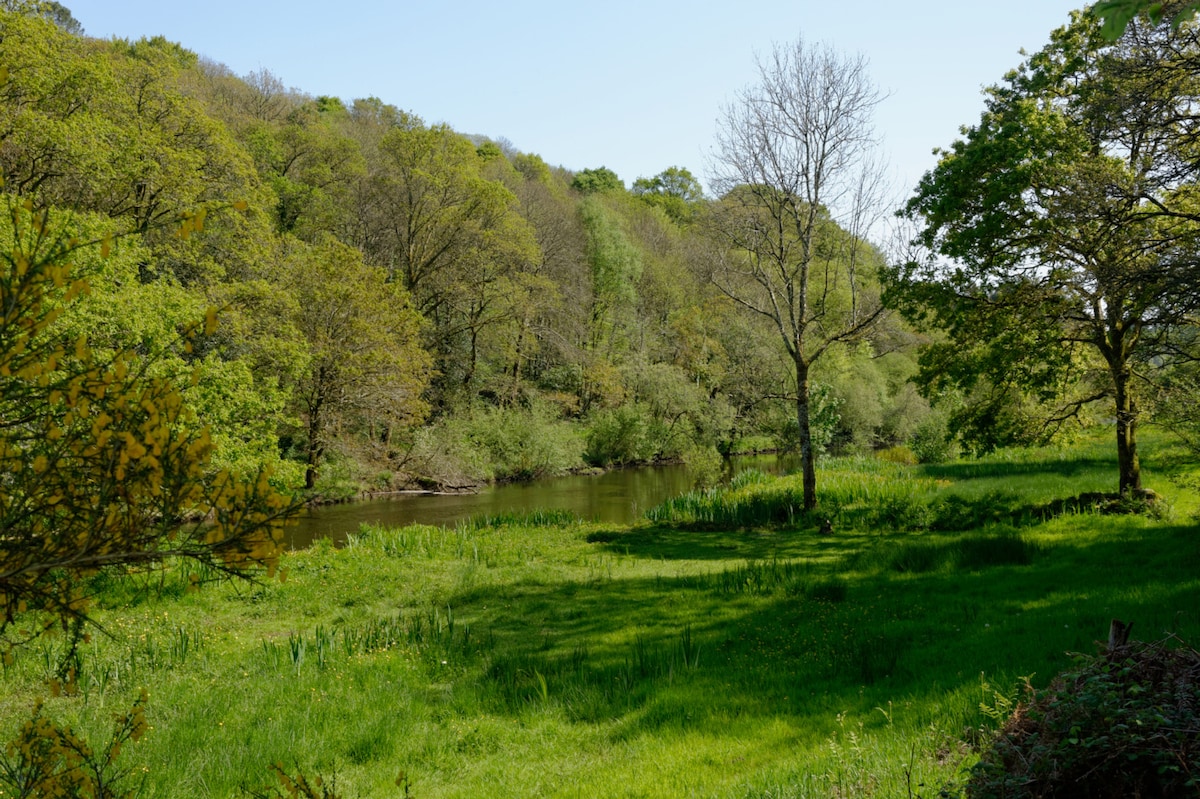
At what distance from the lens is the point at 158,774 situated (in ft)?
15.6

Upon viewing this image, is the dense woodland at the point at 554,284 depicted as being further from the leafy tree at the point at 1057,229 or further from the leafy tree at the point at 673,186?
the leafy tree at the point at 673,186

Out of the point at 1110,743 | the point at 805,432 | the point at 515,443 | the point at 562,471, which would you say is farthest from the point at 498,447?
the point at 1110,743

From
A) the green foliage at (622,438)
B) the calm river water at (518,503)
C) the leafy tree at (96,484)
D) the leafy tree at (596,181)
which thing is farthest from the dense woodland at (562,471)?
the leafy tree at (596,181)

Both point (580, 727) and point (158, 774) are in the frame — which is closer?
point (158, 774)

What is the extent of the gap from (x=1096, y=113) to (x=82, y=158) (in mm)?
19828

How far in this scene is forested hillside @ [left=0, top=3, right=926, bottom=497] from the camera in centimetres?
1585

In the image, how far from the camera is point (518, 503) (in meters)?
23.9

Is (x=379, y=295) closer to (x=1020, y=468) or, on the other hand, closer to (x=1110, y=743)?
(x=1020, y=468)

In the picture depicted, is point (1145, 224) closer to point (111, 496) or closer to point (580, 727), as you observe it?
point (580, 727)

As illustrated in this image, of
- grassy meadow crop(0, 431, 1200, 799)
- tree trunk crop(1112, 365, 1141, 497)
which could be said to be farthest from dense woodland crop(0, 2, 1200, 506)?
grassy meadow crop(0, 431, 1200, 799)

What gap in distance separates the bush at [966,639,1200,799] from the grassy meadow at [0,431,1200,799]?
70cm

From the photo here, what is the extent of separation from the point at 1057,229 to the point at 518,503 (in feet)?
57.0

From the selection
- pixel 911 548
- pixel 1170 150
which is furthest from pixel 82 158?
pixel 1170 150

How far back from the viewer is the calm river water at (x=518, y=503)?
19797mm
